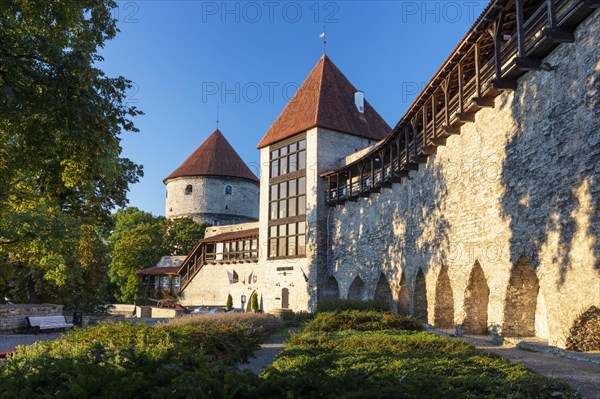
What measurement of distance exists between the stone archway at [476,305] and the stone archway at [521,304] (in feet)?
7.24

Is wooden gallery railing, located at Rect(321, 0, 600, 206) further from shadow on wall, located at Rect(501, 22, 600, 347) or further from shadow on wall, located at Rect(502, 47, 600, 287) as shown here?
shadow on wall, located at Rect(502, 47, 600, 287)

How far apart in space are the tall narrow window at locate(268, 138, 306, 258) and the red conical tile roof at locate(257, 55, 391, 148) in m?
1.20

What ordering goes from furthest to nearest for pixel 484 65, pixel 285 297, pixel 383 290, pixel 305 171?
1. pixel 285 297
2. pixel 305 171
3. pixel 383 290
4. pixel 484 65

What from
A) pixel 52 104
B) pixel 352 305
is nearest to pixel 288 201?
pixel 352 305

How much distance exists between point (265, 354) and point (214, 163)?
143ft

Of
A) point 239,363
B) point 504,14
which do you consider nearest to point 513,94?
point 504,14

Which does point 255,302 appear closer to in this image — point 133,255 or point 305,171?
point 305,171

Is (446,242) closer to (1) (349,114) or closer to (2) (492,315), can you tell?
(2) (492,315)

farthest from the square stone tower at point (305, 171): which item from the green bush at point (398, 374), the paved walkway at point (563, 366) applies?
the green bush at point (398, 374)

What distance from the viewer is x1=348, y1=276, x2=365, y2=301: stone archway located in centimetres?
2835

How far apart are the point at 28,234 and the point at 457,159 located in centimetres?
1328

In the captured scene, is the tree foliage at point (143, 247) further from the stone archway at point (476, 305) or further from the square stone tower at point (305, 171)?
the stone archway at point (476, 305)

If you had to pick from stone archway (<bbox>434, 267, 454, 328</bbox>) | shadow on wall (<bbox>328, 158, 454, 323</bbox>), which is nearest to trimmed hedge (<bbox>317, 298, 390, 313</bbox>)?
shadow on wall (<bbox>328, 158, 454, 323</bbox>)

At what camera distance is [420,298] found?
2064 centimetres
